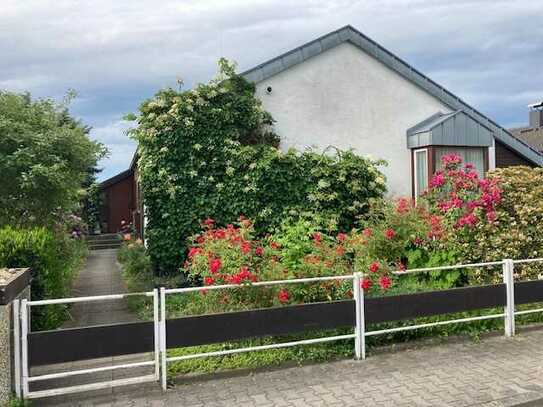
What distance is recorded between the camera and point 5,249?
6.03 metres

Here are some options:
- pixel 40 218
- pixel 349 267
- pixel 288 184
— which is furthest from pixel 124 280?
pixel 349 267

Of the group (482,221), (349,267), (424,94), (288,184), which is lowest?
(349,267)

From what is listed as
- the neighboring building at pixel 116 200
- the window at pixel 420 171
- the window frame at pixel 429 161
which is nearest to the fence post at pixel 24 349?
the window frame at pixel 429 161

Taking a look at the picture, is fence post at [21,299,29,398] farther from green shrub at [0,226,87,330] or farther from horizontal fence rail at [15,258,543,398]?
green shrub at [0,226,87,330]

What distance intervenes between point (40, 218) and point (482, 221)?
24.0 feet

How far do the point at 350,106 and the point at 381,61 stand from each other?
4.76 ft

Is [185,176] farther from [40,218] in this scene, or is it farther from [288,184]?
[40,218]

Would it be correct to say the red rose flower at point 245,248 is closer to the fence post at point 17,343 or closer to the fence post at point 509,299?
the fence post at point 17,343

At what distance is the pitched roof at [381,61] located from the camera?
11.8 m

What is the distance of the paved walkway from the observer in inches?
313

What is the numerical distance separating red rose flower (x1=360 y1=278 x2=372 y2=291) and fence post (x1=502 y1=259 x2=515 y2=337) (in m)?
1.91

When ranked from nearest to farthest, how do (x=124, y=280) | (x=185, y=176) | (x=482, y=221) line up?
(x=482, y=221), (x=185, y=176), (x=124, y=280)

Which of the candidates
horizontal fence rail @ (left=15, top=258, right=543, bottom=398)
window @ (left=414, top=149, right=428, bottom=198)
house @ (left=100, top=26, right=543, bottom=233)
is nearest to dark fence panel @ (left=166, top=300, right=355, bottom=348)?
horizontal fence rail @ (left=15, top=258, right=543, bottom=398)

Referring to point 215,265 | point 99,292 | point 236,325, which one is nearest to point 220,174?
point 99,292
